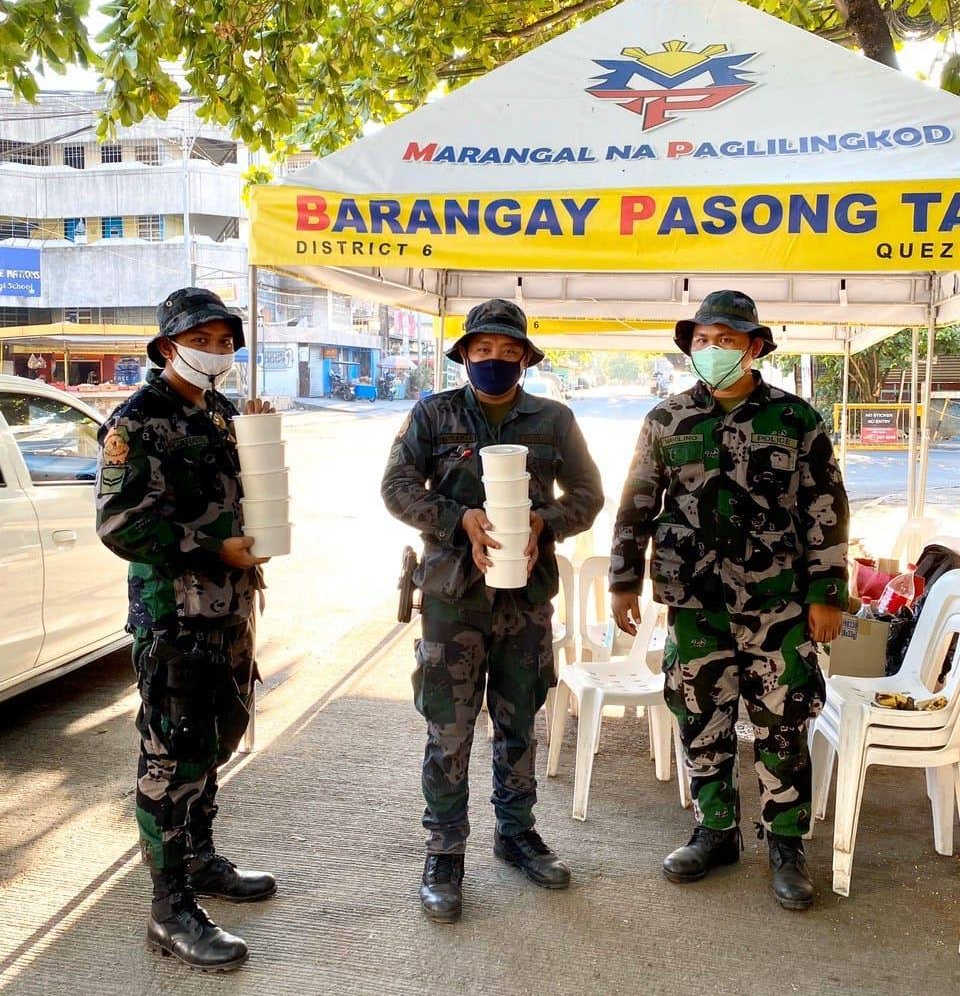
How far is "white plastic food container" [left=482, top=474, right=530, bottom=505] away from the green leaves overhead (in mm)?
3556

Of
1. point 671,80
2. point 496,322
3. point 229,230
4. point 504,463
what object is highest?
point 229,230

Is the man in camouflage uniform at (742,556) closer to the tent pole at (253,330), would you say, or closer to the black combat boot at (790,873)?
the black combat boot at (790,873)

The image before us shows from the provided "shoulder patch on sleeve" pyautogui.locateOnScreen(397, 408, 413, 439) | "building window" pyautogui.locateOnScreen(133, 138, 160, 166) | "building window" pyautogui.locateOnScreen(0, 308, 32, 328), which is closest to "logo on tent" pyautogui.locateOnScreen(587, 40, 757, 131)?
"shoulder patch on sleeve" pyautogui.locateOnScreen(397, 408, 413, 439)

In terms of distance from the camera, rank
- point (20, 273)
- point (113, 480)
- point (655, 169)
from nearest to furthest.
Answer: point (113, 480) → point (655, 169) → point (20, 273)

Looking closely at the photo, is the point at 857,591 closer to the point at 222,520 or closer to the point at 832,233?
the point at 832,233

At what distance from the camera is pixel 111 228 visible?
36.5 meters

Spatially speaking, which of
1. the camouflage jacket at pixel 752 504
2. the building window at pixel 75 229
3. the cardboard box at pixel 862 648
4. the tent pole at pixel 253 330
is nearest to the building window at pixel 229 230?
the building window at pixel 75 229

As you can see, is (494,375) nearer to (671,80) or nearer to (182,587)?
(182,587)

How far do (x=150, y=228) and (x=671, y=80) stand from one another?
36.5m

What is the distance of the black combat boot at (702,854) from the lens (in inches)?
122

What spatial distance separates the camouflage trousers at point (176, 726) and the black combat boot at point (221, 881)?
231 millimetres

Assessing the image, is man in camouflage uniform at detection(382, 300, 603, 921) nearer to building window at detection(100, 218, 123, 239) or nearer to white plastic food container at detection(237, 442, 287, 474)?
white plastic food container at detection(237, 442, 287, 474)

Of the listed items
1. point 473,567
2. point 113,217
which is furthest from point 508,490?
point 113,217

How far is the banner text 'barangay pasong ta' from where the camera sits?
3.38 metres
